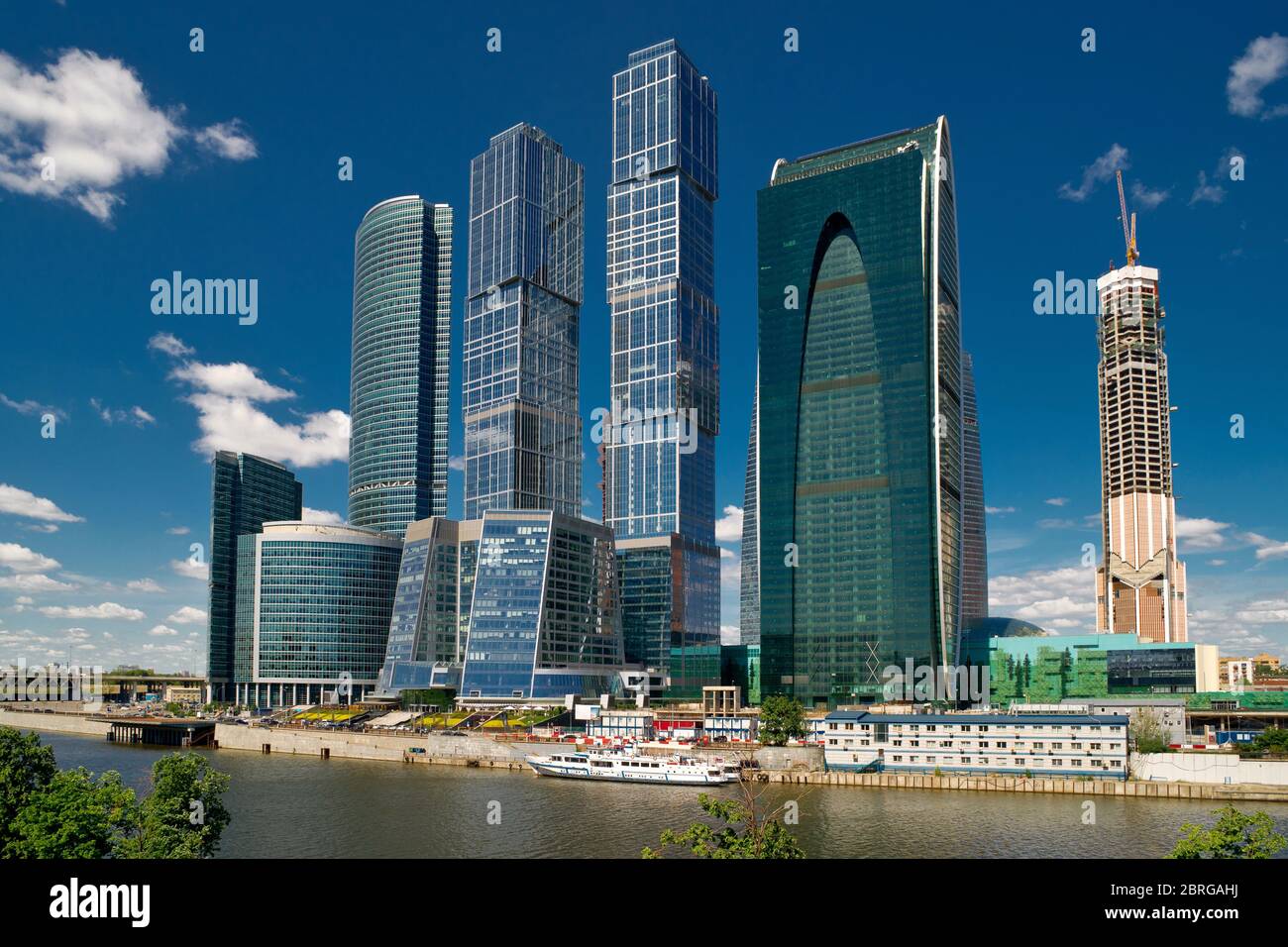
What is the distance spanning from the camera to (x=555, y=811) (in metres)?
102

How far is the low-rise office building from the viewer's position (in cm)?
11831

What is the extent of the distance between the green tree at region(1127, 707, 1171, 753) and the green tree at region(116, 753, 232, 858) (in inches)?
4045

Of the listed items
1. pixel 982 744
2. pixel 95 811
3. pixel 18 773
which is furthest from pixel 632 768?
pixel 95 811

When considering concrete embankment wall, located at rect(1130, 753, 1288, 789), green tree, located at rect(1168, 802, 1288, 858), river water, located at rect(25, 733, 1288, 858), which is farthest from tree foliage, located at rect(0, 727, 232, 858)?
concrete embankment wall, located at rect(1130, 753, 1288, 789)

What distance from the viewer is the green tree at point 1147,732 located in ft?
414

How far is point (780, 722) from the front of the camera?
5561 inches

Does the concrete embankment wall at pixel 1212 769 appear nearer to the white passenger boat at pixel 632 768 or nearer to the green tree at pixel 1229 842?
the white passenger boat at pixel 632 768

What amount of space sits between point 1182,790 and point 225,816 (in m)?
93.4

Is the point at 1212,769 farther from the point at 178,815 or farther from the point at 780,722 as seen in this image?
the point at 178,815

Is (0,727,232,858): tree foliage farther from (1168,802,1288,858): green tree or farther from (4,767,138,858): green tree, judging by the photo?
(1168,802,1288,858): green tree
